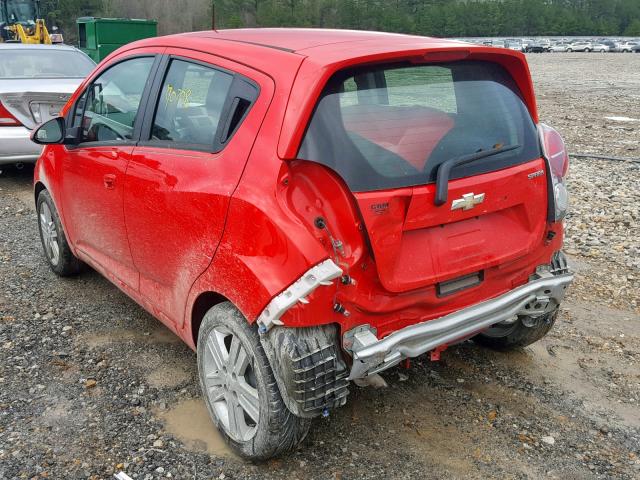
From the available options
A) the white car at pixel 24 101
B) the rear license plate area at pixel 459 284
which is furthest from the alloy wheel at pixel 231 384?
the white car at pixel 24 101

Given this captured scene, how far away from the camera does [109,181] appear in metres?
3.75

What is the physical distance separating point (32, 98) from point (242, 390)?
6095mm

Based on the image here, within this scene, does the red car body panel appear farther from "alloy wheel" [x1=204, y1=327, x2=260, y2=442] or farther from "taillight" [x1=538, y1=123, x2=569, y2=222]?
"alloy wheel" [x1=204, y1=327, x2=260, y2=442]

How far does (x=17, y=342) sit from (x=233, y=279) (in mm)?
2191

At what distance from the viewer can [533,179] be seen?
3143mm

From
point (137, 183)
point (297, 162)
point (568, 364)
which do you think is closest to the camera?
point (297, 162)

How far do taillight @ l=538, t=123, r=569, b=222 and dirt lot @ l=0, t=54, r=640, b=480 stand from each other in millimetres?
1123

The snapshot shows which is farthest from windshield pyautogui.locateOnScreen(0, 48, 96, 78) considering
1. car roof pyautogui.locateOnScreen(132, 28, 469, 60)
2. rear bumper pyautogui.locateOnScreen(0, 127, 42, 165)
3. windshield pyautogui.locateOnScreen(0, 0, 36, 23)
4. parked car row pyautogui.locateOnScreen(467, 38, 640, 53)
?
parked car row pyautogui.locateOnScreen(467, 38, 640, 53)

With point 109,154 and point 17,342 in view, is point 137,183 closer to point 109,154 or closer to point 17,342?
point 109,154

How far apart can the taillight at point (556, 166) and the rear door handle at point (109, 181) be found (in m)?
2.38

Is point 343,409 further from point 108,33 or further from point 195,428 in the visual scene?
point 108,33

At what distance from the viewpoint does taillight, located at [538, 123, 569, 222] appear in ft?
10.7

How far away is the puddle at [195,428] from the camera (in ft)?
10.5

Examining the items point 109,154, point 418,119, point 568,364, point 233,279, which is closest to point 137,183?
point 109,154
